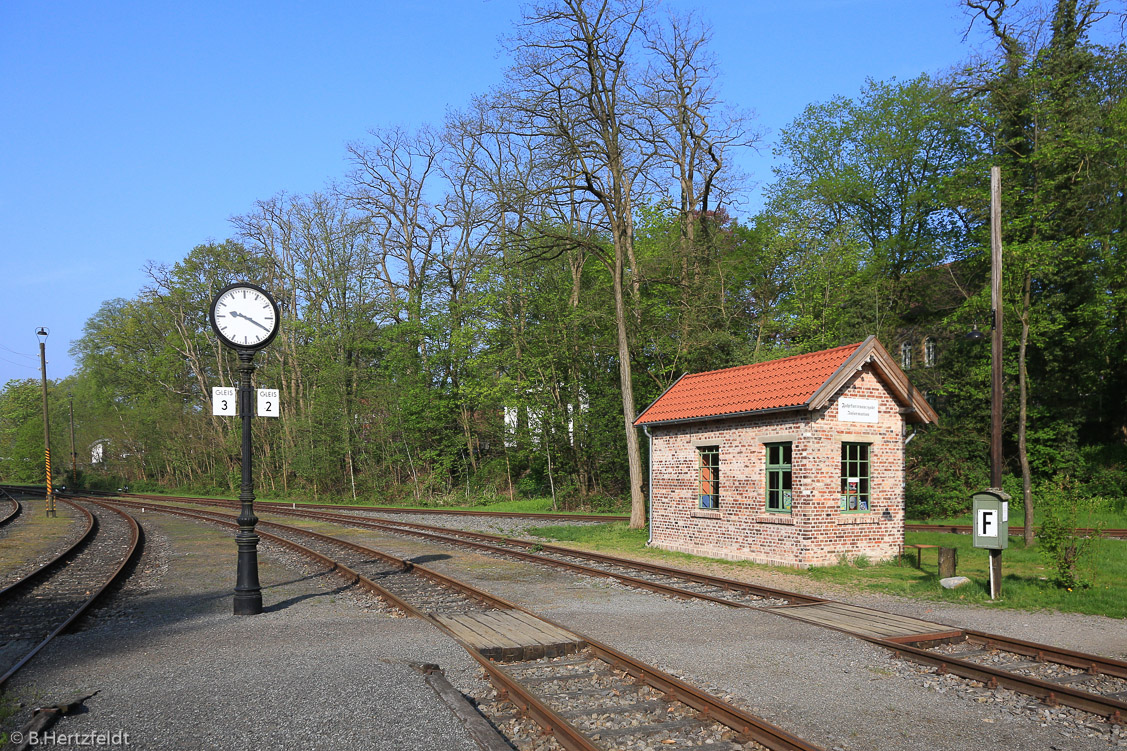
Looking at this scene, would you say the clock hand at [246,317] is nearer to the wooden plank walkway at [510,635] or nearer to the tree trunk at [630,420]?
the wooden plank walkway at [510,635]

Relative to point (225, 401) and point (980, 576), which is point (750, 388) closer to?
point (980, 576)

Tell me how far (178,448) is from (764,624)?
175ft

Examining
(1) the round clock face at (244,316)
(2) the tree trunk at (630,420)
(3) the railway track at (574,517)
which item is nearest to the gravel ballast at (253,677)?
(1) the round clock face at (244,316)

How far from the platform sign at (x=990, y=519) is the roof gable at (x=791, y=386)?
3134 mm

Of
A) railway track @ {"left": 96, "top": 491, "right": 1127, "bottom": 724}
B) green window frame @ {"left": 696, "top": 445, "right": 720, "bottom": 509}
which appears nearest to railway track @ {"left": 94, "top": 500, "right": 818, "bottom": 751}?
railway track @ {"left": 96, "top": 491, "right": 1127, "bottom": 724}

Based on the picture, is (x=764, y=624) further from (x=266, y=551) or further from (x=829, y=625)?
(x=266, y=551)

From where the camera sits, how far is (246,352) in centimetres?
1043

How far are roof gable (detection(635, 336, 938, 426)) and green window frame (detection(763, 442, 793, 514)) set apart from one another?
0.82 m

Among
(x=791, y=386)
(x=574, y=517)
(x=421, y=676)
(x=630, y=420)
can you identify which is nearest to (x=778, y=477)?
(x=791, y=386)

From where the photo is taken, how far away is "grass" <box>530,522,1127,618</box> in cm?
1082

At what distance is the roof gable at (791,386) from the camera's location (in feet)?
46.9

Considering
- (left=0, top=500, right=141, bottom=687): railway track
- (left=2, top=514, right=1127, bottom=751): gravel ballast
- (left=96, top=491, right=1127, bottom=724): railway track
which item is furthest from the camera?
(left=0, top=500, right=141, bottom=687): railway track

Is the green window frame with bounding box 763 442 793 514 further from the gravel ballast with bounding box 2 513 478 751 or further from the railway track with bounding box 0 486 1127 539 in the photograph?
the gravel ballast with bounding box 2 513 478 751

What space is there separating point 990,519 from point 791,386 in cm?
436
